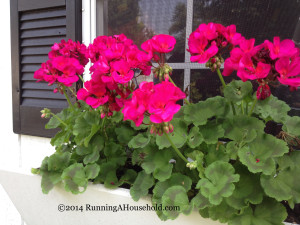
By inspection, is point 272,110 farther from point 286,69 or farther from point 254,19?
point 254,19

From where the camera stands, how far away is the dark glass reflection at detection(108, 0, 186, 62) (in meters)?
1.05

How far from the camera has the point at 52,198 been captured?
0.67 metres

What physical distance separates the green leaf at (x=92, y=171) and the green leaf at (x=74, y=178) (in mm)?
10

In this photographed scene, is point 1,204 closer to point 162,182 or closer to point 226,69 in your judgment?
point 162,182

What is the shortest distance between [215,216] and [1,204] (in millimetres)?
1486

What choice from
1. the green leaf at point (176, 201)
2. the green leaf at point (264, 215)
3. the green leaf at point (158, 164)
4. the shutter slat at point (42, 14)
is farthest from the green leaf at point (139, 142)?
the shutter slat at point (42, 14)

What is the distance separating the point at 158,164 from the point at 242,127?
217mm

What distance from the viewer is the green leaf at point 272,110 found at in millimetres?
557

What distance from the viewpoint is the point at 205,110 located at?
2.03 feet

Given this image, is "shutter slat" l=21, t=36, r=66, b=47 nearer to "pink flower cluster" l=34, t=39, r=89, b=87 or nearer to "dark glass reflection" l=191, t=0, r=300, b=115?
"pink flower cluster" l=34, t=39, r=89, b=87

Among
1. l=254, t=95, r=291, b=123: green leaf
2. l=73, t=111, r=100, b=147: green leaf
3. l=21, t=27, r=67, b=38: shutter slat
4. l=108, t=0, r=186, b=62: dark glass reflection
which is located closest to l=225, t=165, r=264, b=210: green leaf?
l=254, t=95, r=291, b=123: green leaf

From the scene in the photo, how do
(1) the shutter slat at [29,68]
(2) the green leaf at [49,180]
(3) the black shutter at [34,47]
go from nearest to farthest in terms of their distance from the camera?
1. (2) the green leaf at [49,180]
2. (3) the black shutter at [34,47]
3. (1) the shutter slat at [29,68]

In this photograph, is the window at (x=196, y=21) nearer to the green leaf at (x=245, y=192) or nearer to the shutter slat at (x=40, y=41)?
the shutter slat at (x=40, y=41)

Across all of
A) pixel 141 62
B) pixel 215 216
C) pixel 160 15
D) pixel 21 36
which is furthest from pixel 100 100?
pixel 21 36
